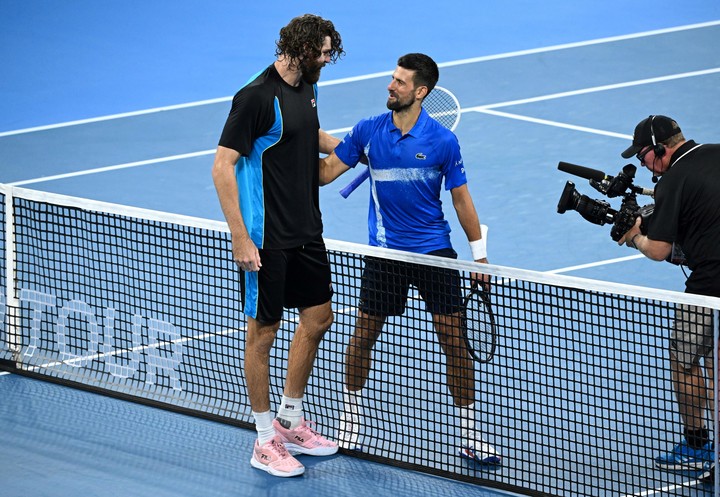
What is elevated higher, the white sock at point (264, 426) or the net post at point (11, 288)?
the net post at point (11, 288)

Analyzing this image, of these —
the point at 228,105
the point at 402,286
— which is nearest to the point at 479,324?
the point at 402,286

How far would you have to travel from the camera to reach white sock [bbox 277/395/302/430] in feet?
23.0

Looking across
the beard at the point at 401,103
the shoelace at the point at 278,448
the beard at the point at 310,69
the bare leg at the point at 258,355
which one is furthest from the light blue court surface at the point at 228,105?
the beard at the point at 310,69

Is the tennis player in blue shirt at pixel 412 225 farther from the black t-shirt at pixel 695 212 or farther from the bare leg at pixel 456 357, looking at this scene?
the black t-shirt at pixel 695 212

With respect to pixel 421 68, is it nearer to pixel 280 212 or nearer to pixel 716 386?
pixel 280 212

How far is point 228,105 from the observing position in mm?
14734

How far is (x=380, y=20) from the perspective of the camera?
18.7 metres

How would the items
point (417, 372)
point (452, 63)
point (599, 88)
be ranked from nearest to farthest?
1. point (417, 372)
2. point (599, 88)
3. point (452, 63)

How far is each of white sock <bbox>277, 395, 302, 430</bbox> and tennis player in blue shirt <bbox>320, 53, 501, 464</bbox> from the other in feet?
0.91

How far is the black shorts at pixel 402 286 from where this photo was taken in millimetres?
6859

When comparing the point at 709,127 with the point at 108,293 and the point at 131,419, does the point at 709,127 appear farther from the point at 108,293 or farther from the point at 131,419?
the point at 131,419

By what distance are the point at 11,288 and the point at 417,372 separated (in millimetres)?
2782

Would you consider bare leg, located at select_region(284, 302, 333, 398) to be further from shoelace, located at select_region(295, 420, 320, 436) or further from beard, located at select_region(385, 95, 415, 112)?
beard, located at select_region(385, 95, 415, 112)

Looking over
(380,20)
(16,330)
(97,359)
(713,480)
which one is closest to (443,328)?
(713,480)
